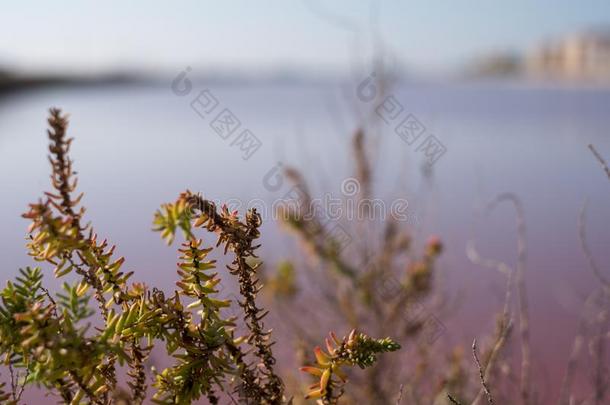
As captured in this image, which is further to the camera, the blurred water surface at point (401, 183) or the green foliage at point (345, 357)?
the blurred water surface at point (401, 183)

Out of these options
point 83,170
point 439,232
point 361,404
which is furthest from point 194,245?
point 83,170

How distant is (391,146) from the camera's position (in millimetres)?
10422

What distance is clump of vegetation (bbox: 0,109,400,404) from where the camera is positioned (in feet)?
2.35

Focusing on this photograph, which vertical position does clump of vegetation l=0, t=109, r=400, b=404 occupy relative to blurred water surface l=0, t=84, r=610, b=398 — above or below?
below

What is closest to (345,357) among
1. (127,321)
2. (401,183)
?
(127,321)

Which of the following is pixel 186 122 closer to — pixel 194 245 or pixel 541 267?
pixel 541 267

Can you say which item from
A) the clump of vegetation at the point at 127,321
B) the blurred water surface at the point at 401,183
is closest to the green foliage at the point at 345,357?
the clump of vegetation at the point at 127,321

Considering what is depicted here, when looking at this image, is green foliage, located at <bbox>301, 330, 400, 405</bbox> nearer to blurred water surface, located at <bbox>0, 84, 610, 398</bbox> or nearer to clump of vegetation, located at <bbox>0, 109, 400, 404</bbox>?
clump of vegetation, located at <bbox>0, 109, 400, 404</bbox>

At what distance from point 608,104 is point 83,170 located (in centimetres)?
2011

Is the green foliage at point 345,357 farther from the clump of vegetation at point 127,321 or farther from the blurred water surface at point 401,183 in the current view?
the blurred water surface at point 401,183

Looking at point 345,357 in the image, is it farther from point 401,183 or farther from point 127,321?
point 401,183

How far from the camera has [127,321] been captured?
79 cm

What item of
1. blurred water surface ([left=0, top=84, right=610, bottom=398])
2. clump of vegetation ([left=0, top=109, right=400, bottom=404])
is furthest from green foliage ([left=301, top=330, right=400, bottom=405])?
blurred water surface ([left=0, top=84, right=610, bottom=398])

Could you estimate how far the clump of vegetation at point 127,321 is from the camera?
716mm
